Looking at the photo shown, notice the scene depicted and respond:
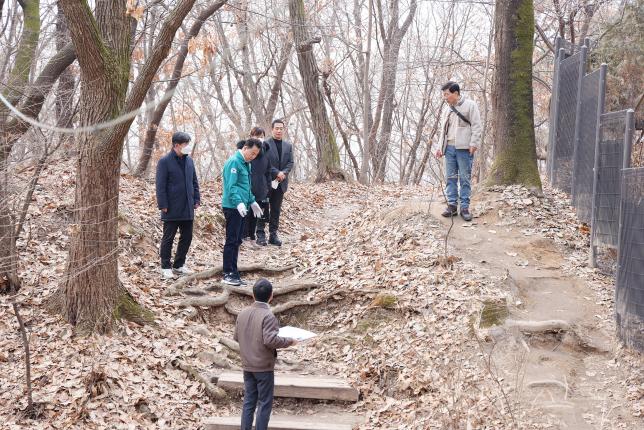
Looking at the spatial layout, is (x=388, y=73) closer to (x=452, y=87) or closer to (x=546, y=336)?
(x=452, y=87)

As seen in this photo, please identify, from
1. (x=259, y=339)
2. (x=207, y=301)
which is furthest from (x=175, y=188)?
(x=259, y=339)

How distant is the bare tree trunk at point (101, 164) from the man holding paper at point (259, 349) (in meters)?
2.49

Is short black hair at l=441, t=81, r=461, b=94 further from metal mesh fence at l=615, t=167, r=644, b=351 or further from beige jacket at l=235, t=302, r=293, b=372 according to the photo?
beige jacket at l=235, t=302, r=293, b=372

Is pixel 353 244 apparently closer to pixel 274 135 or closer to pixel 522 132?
pixel 274 135

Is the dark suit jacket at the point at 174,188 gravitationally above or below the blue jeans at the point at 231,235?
above

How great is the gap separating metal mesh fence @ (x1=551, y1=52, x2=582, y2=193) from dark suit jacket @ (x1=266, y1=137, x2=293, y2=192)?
5.19 meters

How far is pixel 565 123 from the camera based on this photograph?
12906 millimetres

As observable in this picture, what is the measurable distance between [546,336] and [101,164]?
5.64 meters

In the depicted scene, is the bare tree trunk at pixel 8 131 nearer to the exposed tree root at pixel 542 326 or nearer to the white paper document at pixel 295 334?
the white paper document at pixel 295 334

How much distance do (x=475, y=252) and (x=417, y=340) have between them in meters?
2.11

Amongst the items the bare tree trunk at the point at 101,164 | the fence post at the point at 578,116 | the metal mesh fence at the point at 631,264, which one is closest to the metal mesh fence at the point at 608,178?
the metal mesh fence at the point at 631,264

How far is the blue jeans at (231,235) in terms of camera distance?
31.6 feet

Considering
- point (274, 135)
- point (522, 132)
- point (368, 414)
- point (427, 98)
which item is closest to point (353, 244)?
point (274, 135)

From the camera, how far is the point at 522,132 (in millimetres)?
11266
